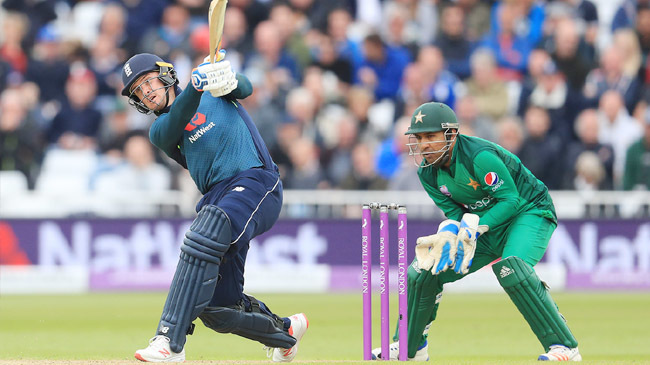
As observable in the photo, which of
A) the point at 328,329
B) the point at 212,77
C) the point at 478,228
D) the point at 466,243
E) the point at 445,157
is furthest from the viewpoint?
the point at 328,329

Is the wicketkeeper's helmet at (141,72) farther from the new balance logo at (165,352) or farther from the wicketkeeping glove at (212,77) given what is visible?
the new balance logo at (165,352)

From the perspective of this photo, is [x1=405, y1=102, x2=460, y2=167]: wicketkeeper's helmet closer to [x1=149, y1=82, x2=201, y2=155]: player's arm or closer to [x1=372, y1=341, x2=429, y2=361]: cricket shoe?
[x1=372, y1=341, x2=429, y2=361]: cricket shoe

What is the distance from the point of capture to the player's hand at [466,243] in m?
6.12

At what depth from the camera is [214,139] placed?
5.95 metres

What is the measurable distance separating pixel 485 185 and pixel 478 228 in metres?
0.26

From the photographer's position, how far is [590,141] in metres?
13.1

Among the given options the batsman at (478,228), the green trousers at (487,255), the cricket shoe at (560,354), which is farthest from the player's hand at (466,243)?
the cricket shoe at (560,354)

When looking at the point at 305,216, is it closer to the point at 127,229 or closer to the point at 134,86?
the point at 127,229

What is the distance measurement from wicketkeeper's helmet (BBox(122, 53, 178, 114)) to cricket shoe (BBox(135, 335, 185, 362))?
4.25ft

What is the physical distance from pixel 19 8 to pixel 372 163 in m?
5.33

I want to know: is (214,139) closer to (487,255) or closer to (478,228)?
(478,228)

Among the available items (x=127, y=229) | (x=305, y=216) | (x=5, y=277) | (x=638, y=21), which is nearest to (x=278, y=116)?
(x=305, y=216)

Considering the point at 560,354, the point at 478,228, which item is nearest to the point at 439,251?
the point at 478,228

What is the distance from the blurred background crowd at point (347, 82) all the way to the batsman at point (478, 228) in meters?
6.22
